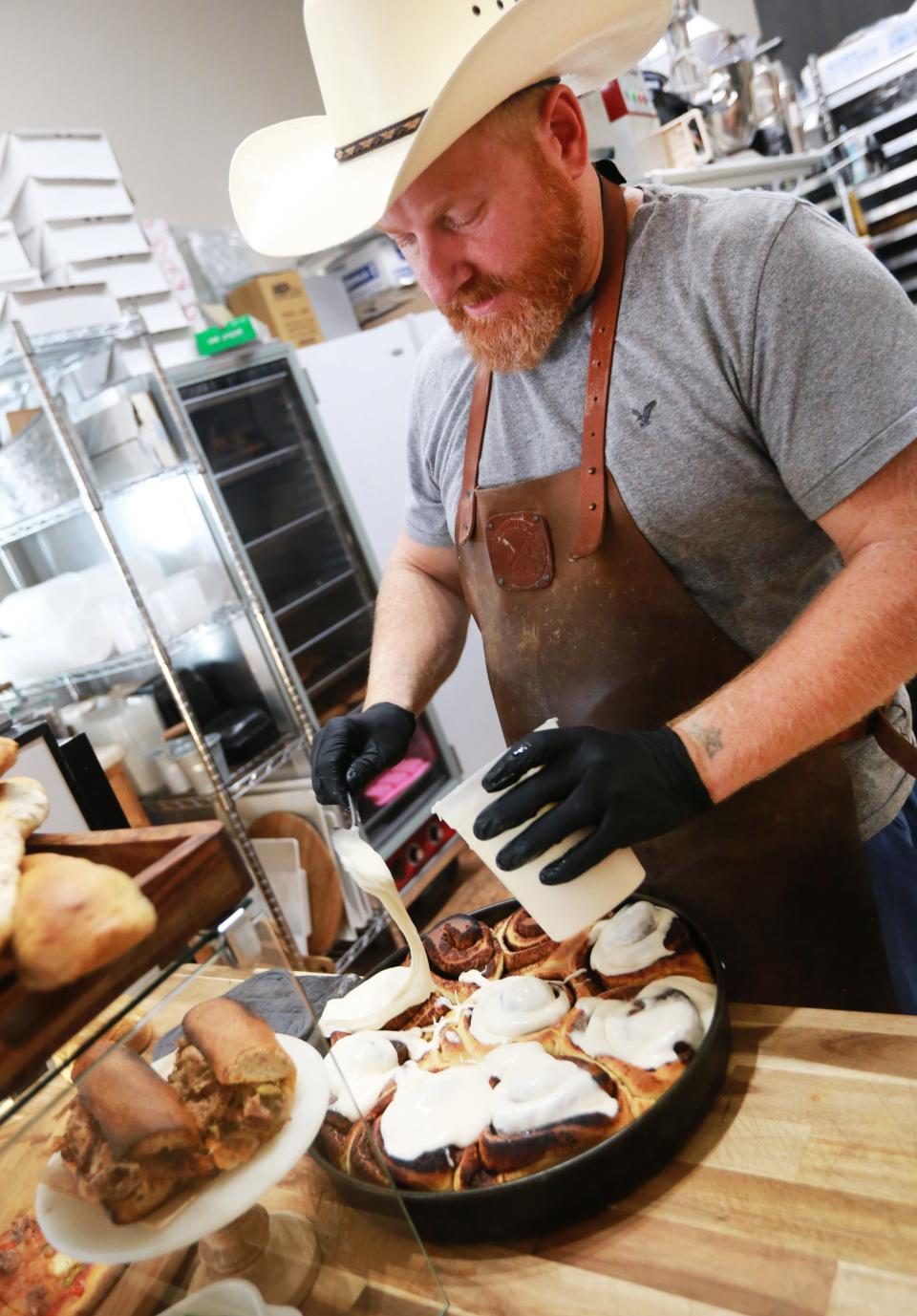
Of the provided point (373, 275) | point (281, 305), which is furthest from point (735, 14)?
point (281, 305)

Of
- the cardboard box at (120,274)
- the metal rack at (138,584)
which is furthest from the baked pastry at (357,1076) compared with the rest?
the cardboard box at (120,274)

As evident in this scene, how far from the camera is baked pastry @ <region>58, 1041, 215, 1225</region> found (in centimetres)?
67

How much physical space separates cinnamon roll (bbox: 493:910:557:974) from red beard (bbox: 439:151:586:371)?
2.69ft

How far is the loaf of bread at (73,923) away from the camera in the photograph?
1.92 ft

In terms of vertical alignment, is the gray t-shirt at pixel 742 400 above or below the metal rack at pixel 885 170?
below

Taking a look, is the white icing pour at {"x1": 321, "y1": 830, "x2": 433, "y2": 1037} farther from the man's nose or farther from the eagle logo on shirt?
the man's nose

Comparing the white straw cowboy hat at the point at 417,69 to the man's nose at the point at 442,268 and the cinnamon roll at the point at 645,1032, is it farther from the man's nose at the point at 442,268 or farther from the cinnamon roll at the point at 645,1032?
the cinnamon roll at the point at 645,1032

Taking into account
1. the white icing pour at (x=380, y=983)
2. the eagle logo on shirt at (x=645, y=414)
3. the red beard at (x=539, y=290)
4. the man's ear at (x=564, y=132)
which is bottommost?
the white icing pour at (x=380, y=983)

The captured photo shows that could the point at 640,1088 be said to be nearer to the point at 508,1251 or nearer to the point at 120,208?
the point at 508,1251

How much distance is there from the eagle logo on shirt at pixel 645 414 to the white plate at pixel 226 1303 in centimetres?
109

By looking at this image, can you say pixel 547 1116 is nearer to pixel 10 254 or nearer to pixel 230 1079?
pixel 230 1079

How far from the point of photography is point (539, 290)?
136cm

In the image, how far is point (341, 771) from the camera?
149 cm

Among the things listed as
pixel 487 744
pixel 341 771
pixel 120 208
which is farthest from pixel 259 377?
pixel 341 771
